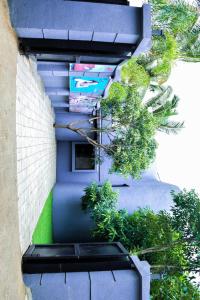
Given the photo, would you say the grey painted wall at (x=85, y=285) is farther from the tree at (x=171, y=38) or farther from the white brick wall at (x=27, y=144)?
the tree at (x=171, y=38)

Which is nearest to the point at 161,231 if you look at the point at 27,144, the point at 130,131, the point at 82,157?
the point at 130,131

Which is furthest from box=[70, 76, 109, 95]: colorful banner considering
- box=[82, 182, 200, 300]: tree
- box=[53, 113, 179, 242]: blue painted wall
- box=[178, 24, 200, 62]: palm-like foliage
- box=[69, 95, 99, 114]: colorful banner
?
box=[178, 24, 200, 62]: palm-like foliage

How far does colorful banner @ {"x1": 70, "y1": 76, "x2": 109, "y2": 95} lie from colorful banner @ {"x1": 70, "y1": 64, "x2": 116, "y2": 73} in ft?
3.29

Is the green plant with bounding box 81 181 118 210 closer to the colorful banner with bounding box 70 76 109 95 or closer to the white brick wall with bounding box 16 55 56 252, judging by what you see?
the colorful banner with bounding box 70 76 109 95

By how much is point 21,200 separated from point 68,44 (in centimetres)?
297

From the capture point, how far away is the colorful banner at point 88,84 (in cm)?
941

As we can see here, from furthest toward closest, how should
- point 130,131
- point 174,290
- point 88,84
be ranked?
point 130,131, point 88,84, point 174,290

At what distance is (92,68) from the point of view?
26.0 feet

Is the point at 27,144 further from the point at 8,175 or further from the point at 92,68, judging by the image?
the point at 92,68

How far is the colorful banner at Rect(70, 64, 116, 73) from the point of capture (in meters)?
7.68

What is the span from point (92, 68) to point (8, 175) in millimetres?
3564

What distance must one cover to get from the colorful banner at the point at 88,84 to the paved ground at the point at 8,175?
138 inches

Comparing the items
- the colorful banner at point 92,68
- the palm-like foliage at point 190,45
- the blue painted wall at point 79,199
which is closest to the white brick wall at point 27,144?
the colorful banner at point 92,68

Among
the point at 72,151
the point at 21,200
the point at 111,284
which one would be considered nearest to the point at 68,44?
the point at 21,200
